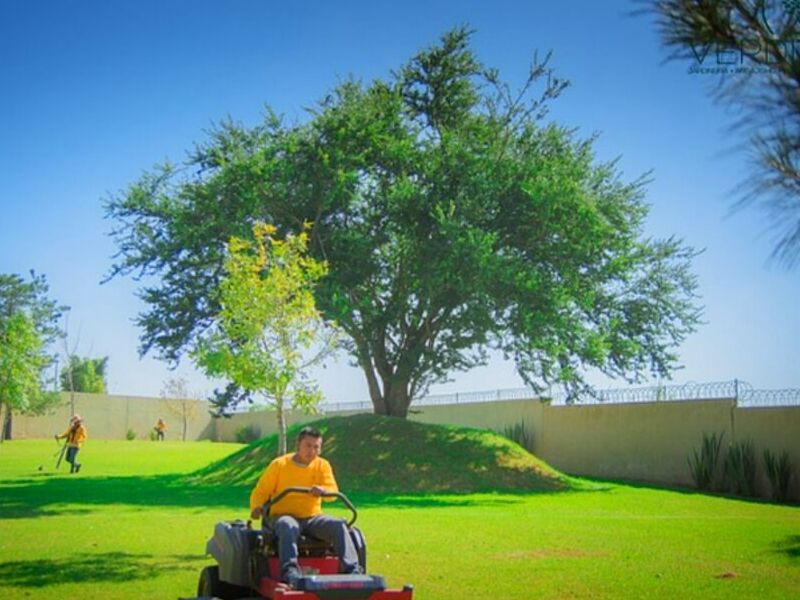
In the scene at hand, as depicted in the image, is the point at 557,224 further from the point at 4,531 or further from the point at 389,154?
the point at 4,531

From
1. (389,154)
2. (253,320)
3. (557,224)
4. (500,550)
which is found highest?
(389,154)

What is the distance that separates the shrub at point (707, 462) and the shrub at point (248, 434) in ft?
104

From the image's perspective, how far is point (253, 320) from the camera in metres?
17.8

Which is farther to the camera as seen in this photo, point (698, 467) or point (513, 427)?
point (513, 427)

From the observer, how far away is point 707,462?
28.1 metres

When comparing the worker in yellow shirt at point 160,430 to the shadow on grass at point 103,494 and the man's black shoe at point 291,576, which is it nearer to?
the shadow on grass at point 103,494

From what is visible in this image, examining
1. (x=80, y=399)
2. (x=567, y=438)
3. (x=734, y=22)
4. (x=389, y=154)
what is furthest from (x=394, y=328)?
(x=80, y=399)

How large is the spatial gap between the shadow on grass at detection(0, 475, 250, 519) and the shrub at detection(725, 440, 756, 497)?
41.3 ft

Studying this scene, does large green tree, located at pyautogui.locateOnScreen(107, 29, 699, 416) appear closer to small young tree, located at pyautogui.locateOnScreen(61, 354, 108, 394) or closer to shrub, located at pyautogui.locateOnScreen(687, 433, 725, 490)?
shrub, located at pyautogui.locateOnScreen(687, 433, 725, 490)

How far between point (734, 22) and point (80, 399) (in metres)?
57.1

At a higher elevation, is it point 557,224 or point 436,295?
point 557,224

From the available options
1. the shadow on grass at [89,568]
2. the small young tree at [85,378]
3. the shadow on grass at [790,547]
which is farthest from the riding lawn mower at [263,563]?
the small young tree at [85,378]

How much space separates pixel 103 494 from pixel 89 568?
1183cm

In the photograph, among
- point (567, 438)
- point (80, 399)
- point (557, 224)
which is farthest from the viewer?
point (80, 399)
